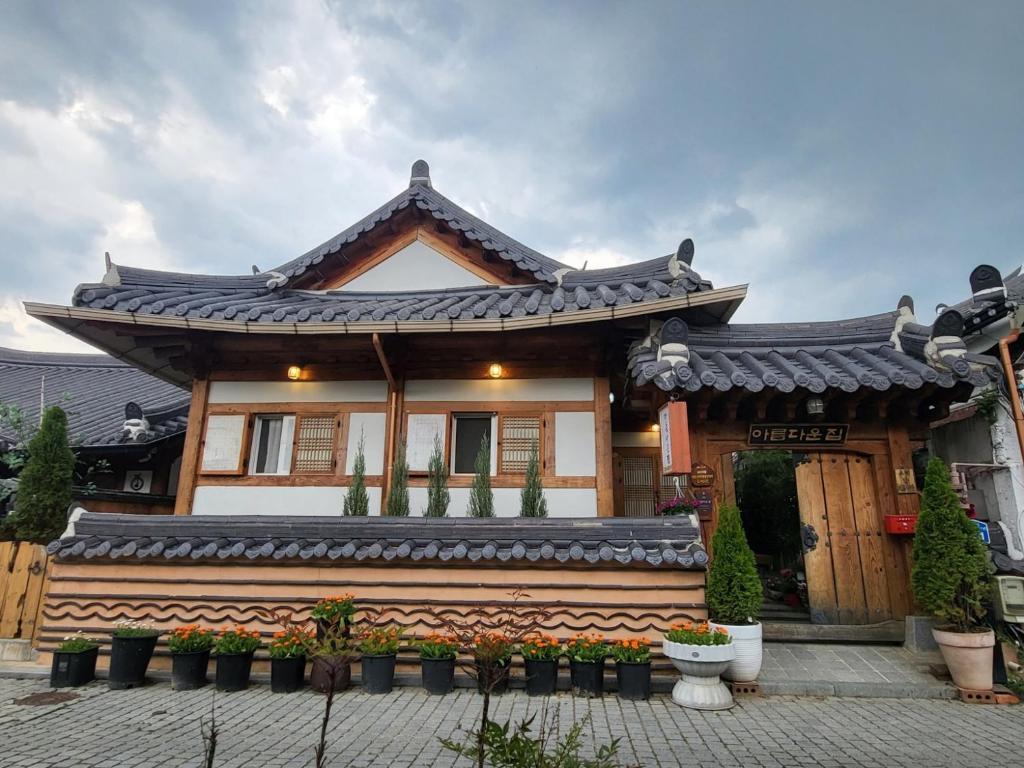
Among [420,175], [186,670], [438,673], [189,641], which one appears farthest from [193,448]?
[420,175]

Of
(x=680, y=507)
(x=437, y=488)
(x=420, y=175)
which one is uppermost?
(x=420, y=175)

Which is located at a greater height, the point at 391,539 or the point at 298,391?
the point at 298,391

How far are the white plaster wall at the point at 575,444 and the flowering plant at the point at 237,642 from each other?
170 inches

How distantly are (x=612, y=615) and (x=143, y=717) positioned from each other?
4.40m

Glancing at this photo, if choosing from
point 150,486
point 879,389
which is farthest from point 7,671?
point 879,389

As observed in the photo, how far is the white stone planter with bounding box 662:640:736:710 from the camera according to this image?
528cm

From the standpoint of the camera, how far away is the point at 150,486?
1093cm

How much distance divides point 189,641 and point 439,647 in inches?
101

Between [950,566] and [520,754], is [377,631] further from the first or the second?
[950,566]

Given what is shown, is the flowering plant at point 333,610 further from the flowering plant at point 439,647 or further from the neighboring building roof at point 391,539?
the flowering plant at point 439,647

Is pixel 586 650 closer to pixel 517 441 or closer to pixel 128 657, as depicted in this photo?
pixel 517 441

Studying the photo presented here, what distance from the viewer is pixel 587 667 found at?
5.52 metres

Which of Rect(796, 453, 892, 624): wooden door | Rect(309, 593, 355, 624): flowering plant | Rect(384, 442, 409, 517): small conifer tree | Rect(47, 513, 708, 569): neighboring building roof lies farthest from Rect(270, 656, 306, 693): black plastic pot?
Rect(796, 453, 892, 624): wooden door

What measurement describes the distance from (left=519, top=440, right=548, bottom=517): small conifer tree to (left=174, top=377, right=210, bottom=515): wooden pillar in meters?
5.02
